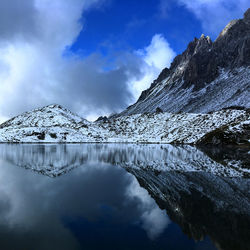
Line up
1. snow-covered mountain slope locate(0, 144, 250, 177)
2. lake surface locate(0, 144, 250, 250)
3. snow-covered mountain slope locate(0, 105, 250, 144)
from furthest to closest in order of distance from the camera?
snow-covered mountain slope locate(0, 105, 250, 144) → snow-covered mountain slope locate(0, 144, 250, 177) → lake surface locate(0, 144, 250, 250)

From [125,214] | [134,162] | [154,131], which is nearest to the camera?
[125,214]

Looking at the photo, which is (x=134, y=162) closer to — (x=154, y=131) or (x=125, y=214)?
(x=125, y=214)

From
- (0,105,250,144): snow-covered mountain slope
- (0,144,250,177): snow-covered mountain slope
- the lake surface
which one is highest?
(0,105,250,144): snow-covered mountain slope

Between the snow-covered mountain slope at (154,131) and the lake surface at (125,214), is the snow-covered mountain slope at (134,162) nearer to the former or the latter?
the lake surface at (125,214)

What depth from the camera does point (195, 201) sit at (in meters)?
17.5

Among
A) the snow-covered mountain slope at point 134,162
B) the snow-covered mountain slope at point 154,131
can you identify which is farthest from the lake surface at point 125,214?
the snow-covered mountain slope at point 154,131

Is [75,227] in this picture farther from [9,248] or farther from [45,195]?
[45,195]

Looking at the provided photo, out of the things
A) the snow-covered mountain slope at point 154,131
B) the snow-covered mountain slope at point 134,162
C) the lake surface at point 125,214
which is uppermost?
the snow-covered mountain slope at point 154,131

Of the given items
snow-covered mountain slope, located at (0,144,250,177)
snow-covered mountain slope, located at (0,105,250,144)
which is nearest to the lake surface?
snow-covered mountain slope, located at (0,144,250,177)

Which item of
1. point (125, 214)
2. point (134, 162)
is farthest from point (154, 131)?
point (125, 214)

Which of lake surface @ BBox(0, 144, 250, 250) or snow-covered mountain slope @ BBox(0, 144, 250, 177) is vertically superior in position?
snow-covered mountain slope @ BBox(0, 144, 250, 177)

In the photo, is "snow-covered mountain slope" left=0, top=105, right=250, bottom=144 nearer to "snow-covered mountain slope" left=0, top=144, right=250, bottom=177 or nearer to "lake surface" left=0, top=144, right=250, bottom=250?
"snow-covered mountain slope" left=0, top=144, right=250, bottom=177

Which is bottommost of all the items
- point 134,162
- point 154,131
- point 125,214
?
point 125,214

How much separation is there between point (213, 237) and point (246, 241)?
1.46m
